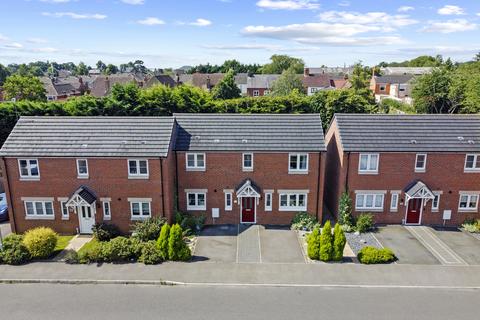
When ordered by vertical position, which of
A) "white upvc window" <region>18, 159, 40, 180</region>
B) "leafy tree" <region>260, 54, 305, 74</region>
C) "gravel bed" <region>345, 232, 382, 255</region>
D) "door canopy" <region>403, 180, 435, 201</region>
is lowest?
"gravel bed" <region>345, 232, 382, 255</region>

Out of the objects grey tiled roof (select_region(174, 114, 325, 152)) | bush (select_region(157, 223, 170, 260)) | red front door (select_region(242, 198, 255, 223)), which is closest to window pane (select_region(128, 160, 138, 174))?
grey tiled roof (select_region(174, 114, 325, 152))

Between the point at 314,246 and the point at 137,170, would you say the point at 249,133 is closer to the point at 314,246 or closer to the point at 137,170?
the point at 137,170

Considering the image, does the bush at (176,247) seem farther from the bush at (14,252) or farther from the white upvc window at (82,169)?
the bush at (14,252)

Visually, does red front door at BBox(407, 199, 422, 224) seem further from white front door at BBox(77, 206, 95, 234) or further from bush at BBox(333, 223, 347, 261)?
white front door at BBox(77, 206, 95, 234)

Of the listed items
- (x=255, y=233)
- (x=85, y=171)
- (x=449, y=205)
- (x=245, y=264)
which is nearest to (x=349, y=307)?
(x=245, y=264)

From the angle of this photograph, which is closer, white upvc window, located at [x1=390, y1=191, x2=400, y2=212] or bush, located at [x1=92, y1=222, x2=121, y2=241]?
bush, located at [x1=92, y1=222, x2=121, y2=241]

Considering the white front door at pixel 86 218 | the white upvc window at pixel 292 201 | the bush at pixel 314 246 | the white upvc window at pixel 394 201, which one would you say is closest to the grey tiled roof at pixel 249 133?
the white upvc window at pixel 292 201

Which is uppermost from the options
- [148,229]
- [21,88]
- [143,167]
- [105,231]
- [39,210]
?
[21,88]

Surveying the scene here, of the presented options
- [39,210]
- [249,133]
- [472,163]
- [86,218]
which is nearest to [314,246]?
[249,133]
